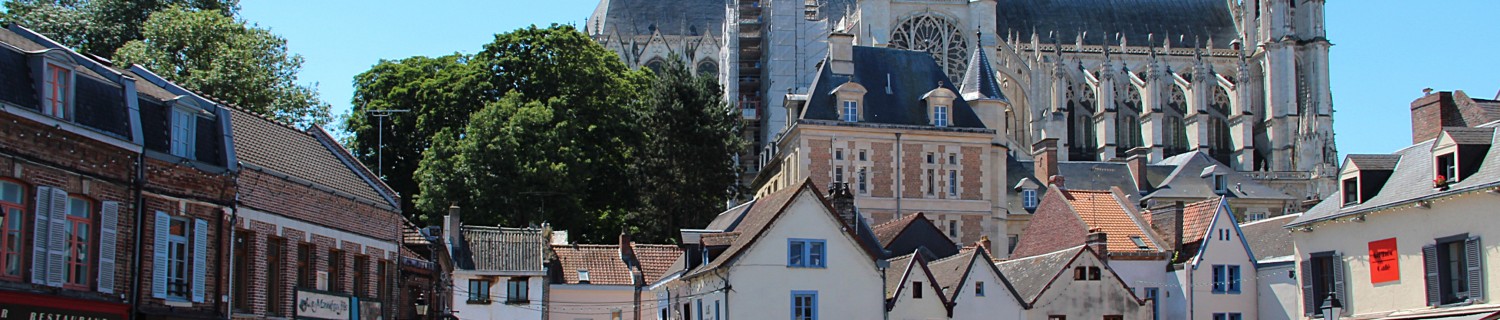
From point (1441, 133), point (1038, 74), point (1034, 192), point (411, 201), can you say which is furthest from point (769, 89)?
point (1441, 133)

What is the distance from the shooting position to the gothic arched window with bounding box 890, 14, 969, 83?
85875 millimetres

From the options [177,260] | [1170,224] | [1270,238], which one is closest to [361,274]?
[177,260]

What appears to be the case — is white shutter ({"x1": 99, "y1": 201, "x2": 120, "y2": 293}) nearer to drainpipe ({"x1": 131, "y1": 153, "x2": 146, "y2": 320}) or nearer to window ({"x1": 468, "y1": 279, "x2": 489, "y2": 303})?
drainpipe ({"x1": 131, "y1": 153, "x2": 146, "y2": 320})

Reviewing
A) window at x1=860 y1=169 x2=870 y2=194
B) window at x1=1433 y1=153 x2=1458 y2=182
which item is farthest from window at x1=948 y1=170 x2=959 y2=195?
window at x1=1433 y1=153 x2=1458 y2=182

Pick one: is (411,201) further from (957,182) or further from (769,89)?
(769,89)

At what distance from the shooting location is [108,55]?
177 feet

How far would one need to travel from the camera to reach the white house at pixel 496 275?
4056cm

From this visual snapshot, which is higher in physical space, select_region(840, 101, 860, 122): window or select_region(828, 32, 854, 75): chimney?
select_region(828, 32, 854, 75): chimney

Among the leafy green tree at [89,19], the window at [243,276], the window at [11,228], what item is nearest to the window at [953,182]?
the leafy green tree at [89,19]

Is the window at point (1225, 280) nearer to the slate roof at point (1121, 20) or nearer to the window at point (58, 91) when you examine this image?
the window at point (58, 91)

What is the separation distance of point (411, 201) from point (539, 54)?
709 centimetres

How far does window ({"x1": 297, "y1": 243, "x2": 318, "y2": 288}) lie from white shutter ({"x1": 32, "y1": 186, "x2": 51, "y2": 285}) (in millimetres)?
7445

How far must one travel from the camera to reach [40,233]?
2119 cm

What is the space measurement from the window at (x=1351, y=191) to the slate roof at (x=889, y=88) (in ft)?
72.3
